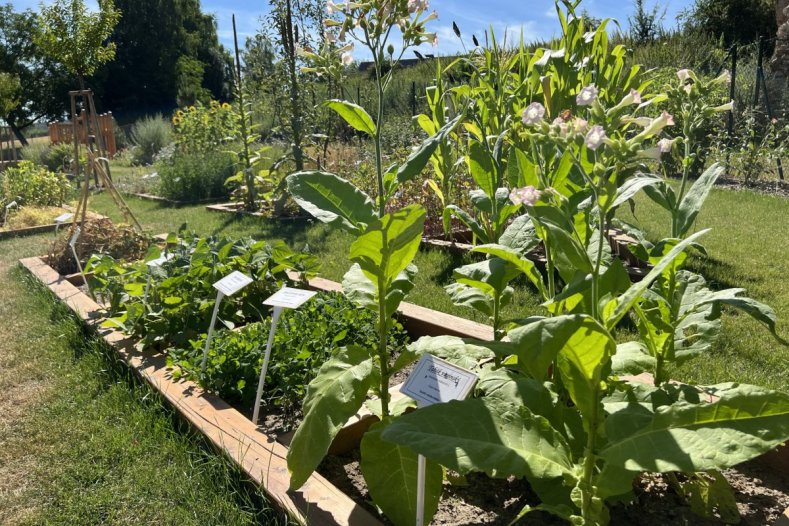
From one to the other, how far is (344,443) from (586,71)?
2.78 metres

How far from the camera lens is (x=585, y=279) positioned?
1.47 m

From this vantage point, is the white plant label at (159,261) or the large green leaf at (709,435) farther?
the white plant label at (159,261)

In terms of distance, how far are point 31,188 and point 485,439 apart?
9827mm

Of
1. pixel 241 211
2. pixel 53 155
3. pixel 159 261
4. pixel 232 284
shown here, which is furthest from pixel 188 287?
pixel 53 155

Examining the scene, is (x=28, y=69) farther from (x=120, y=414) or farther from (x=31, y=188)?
(x=120, y=414)

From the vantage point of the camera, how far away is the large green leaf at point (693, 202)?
5.56 feet

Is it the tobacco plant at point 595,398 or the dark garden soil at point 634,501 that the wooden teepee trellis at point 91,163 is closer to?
the dark garden soil at point 634,501

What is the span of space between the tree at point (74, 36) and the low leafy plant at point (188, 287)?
265 cm

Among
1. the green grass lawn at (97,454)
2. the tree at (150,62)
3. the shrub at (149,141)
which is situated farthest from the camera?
the tree at (150,62)

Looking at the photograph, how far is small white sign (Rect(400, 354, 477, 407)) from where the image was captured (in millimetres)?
1518

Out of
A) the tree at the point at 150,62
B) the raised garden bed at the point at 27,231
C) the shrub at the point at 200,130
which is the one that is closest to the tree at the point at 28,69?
the tree at the point at 150,62

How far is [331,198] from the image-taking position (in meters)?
1.84

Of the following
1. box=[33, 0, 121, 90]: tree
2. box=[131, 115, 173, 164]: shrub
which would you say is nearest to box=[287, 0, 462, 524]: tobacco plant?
box=[33, 0, 121, 90]: tree

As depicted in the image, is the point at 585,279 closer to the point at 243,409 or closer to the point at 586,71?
the point at 243,409
